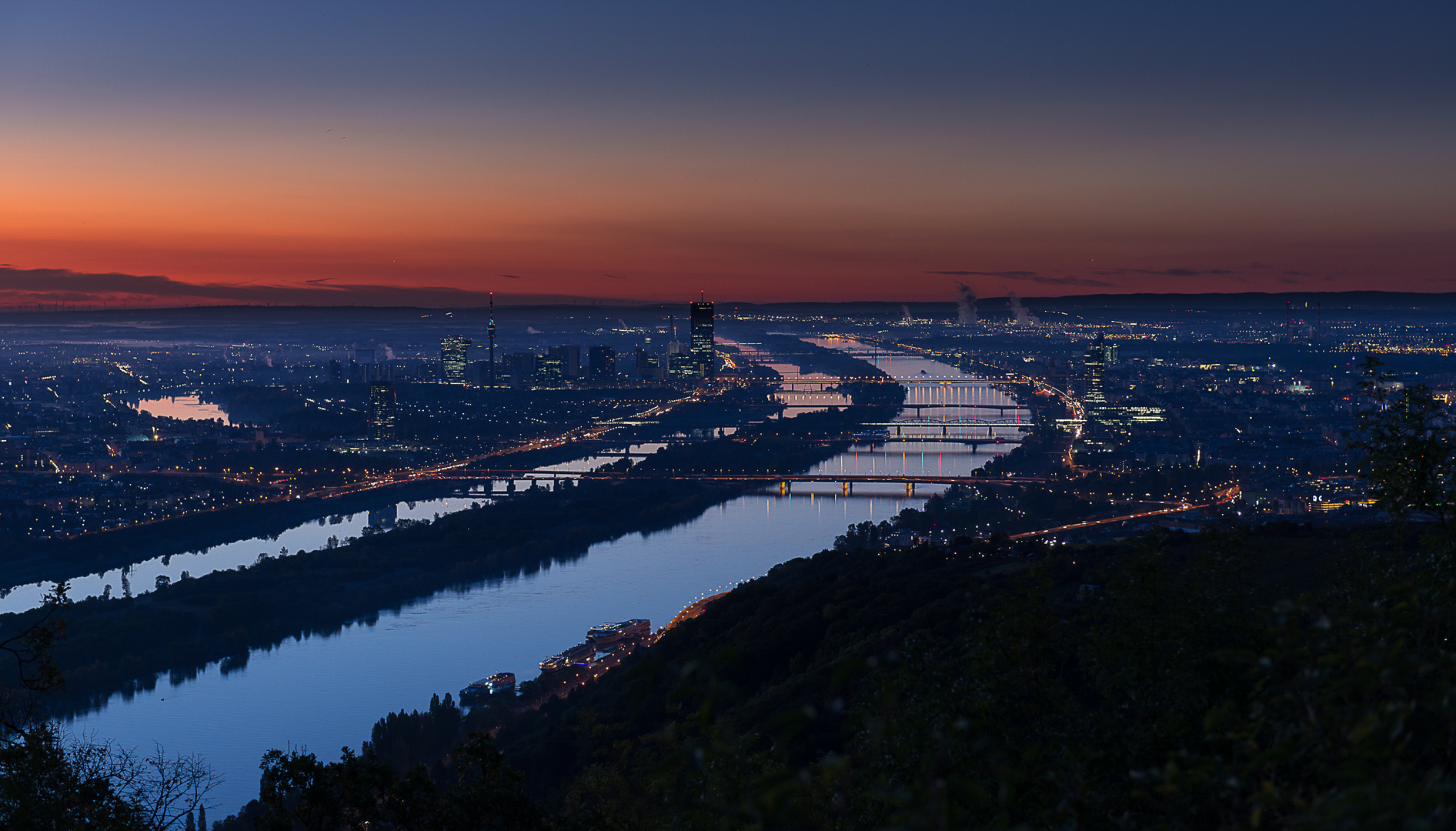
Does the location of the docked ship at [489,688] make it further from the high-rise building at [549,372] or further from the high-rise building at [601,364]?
the high-rise building at [601,364]

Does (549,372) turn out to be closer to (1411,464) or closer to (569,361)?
(569,361)

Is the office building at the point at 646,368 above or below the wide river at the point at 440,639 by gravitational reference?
above

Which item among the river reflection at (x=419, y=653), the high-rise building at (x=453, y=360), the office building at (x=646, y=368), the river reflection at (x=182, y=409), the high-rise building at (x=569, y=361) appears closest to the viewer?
the river reflection at (x=419, y=653)

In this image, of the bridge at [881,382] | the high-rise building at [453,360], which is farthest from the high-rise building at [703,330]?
the high-rise building at [453,360]

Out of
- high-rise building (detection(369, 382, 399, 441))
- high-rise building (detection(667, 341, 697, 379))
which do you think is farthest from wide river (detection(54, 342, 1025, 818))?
high-rise building (detection(667, 341, 697, 379))

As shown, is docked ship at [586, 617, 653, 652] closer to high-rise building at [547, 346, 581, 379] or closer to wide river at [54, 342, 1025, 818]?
wide river at [54, 342, 1025, 818]

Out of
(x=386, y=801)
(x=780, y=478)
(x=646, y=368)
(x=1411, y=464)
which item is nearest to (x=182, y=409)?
(x=646, y=368)
